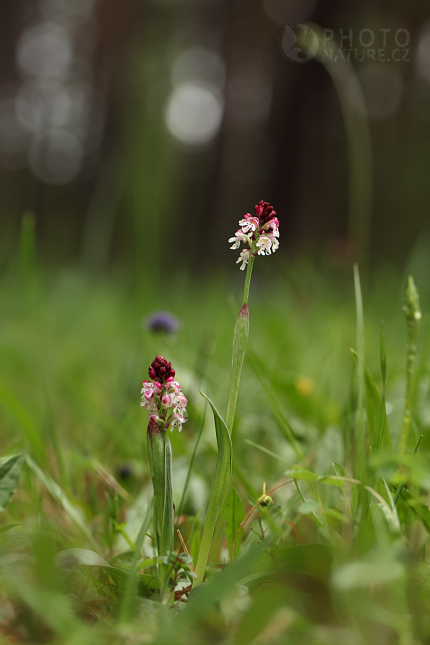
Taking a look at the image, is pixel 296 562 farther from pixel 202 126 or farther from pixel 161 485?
pixel 202 126

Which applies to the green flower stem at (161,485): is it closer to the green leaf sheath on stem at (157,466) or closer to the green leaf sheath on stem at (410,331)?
the green leaf sheath on stem at (157,466)

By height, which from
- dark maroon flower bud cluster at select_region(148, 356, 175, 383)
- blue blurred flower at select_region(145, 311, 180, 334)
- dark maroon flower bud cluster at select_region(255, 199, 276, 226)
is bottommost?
blue blurred flower at select_region(145, 311, 180, 334)

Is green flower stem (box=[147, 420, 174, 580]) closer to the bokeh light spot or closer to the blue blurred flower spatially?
the blue blurred flower

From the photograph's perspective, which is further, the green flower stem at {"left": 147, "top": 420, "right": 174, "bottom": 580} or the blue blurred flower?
the blue blurred flower

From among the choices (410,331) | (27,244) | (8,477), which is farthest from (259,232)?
(27,244)

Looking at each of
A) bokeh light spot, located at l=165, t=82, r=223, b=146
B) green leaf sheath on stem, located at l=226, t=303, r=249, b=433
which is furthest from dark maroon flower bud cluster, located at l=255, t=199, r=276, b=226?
bokeh light spot, located at l=165, t=82, r=223, b=146

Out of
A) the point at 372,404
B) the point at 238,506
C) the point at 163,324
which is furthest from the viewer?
the point at 163,324

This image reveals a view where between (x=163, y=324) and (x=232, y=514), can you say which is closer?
(x=232, y=514)
